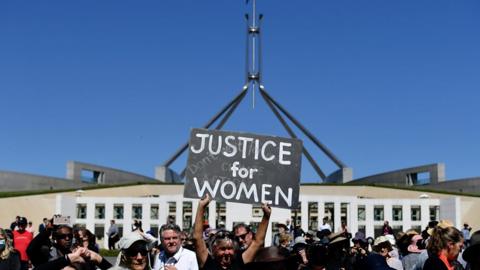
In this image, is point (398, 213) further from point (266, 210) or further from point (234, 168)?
point (266, 210)

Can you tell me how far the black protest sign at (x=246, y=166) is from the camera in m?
6.01

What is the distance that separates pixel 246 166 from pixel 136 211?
67.9ft

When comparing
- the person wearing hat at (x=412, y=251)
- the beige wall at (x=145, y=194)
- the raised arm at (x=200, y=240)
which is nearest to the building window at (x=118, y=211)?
the beige wall at (x=145, y=194)

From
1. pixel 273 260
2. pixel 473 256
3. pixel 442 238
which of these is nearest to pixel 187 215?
pixel 442 238

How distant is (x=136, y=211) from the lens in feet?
85.7

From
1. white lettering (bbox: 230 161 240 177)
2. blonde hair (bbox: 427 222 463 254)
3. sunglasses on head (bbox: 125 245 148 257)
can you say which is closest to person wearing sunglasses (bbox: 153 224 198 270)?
white lettering (bbox: 230 161 240 177)

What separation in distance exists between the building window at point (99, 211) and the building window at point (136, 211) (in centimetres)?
129

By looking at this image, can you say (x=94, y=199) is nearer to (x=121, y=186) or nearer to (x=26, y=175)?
(x=121, y=186)

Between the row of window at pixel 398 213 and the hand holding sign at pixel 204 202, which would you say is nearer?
the hand holding sign at pixel 204 202

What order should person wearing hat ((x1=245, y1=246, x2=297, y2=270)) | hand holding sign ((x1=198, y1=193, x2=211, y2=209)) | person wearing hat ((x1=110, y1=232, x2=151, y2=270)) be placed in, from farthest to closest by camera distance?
hand holding sign ((x1=198, y1=193, x2=211, y2=209)), person wearing hat ((x1=110, y1=232, x2=151, y2=270)), person wearing hat ((x1=245, y1=246, x2=297, y2=270))

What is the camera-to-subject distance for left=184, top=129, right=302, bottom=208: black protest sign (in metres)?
6.01

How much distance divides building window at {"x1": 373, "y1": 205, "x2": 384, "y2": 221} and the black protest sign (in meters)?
20.4

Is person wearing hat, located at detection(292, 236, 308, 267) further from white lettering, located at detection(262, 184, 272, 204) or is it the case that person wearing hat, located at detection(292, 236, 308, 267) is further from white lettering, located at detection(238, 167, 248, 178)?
white lettering, located at detection(238, 167, 248, 178)

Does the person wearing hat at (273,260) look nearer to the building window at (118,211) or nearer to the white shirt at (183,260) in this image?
the white shirt at (183,260)
